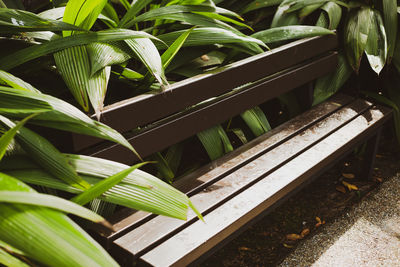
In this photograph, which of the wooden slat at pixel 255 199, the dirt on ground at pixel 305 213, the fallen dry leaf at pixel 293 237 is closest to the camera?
the wooden slat at pixel 255 199

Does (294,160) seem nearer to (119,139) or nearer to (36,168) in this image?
(119,139)

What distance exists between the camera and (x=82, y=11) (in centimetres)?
162

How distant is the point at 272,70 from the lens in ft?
7.30

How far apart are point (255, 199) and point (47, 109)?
2.74 feet

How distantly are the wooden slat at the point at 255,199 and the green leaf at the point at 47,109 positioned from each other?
397 millimetres

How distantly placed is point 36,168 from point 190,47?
3.32ft

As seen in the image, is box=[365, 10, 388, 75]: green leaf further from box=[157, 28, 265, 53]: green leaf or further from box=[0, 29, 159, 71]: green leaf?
box=[0, 29, 159, 71]: green leaf

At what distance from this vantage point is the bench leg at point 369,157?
2.71m

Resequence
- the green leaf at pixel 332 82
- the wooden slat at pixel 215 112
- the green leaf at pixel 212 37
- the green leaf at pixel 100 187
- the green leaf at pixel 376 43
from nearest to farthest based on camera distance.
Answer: the green leaf at pixel 100 187, the wooden slat at pixel 215 112, the green leaf at pixel 212 37, the green leaf at pixel 376 43, the green leaf at pixel 332 82

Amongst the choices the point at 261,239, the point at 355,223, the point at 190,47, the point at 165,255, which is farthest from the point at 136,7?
the point at 355,223

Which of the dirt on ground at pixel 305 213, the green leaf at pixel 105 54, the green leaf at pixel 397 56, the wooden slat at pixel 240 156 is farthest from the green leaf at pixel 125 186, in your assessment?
the green leaf at pixel 397 56

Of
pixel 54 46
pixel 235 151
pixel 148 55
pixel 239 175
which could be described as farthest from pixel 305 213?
pixel 54 46

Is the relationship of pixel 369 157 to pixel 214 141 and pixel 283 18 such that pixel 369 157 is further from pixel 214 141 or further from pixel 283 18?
pixel 214 141

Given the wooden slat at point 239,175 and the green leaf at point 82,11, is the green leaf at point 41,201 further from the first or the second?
the green leaf at point 82,11
